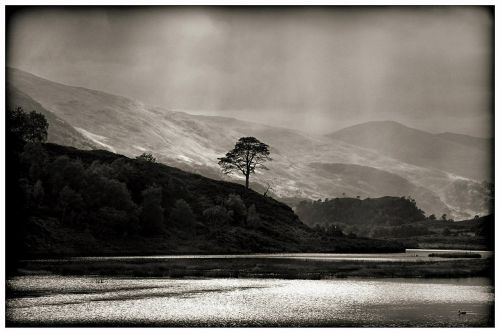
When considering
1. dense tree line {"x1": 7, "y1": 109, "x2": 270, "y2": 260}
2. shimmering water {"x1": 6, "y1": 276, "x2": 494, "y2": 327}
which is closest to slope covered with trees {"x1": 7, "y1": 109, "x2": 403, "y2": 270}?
dense tree line {"x1": 7, "y1": 109, "x2": 270, "y2": 260}

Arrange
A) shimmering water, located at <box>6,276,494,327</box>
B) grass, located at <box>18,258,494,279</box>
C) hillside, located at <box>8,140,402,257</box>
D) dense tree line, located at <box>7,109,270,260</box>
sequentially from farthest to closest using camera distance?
dense tree line, located at <box>7,109,270,260</box> → hillside, located at <box>8,140,402,257</box> → grass, located at <box>18,258,494,279</box> → shimmering water, located at <box>6,276,494,327</box>

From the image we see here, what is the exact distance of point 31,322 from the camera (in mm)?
56969

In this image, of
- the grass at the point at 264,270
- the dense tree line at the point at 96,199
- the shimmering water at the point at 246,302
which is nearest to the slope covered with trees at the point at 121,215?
the dense tree line at the point at 96,199

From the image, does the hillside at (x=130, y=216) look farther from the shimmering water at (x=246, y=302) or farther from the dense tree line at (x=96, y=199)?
the shimmering water at (x=246, y=302)

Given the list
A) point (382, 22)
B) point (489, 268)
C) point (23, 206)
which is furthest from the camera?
point (23, 206)

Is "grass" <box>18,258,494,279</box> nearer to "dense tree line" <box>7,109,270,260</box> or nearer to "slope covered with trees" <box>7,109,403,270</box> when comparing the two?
"slope covered with trees" <box>7,109,403,270</box>

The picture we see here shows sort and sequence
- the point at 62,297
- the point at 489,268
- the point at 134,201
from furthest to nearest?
the point at 134,201 < the point at 489,268 < the point at 62,297

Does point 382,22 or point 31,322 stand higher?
point 382,22

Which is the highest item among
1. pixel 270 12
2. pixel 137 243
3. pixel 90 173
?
pixel 270 12

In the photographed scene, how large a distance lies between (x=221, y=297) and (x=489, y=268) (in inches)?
1981

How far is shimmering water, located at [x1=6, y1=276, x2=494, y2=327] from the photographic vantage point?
5859cm

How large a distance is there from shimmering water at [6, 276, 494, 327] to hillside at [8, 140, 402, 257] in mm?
55257

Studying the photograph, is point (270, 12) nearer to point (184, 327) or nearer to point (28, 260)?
point (184, 327)

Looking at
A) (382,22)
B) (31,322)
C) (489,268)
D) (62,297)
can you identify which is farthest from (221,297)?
(489,268)
